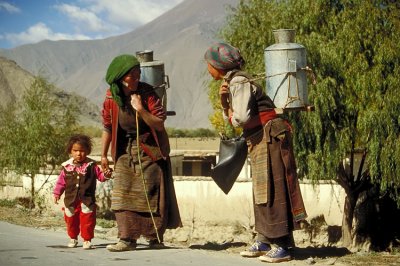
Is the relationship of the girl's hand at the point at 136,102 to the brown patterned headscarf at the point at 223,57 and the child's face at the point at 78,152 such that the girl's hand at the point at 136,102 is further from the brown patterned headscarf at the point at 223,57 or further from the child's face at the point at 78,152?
the child's face at the point at 78,152

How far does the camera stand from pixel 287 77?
687 cm

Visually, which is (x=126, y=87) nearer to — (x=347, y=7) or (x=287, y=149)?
(x=287, y=149)

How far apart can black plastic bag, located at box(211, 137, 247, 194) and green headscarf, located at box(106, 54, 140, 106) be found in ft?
3.33

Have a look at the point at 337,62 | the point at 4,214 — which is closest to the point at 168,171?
the point at 4,214

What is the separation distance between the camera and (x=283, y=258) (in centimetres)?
600

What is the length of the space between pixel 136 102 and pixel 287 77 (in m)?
1.48

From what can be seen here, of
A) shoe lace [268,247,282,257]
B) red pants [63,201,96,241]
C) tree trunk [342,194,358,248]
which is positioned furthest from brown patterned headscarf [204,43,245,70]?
tree trunk [342,194,358,248]

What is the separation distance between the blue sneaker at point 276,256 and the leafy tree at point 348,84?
10.1 meters

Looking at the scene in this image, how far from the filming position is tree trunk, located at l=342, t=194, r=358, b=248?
60.6ft

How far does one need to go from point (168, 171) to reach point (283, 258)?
146cm

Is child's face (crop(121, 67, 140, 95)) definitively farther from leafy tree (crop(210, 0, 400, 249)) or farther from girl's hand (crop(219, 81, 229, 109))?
leafy tree (crop(210, 0, 400, 249))

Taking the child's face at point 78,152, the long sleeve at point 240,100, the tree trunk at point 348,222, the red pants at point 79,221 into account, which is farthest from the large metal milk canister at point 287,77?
the tree trunk at point 348,222

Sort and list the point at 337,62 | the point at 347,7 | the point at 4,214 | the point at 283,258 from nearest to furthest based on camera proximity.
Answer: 1. the point at 283,258
2. the point at 4,214
3. the point at 337,62
4. the point at 347,7

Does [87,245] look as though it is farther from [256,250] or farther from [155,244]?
[256,250]
